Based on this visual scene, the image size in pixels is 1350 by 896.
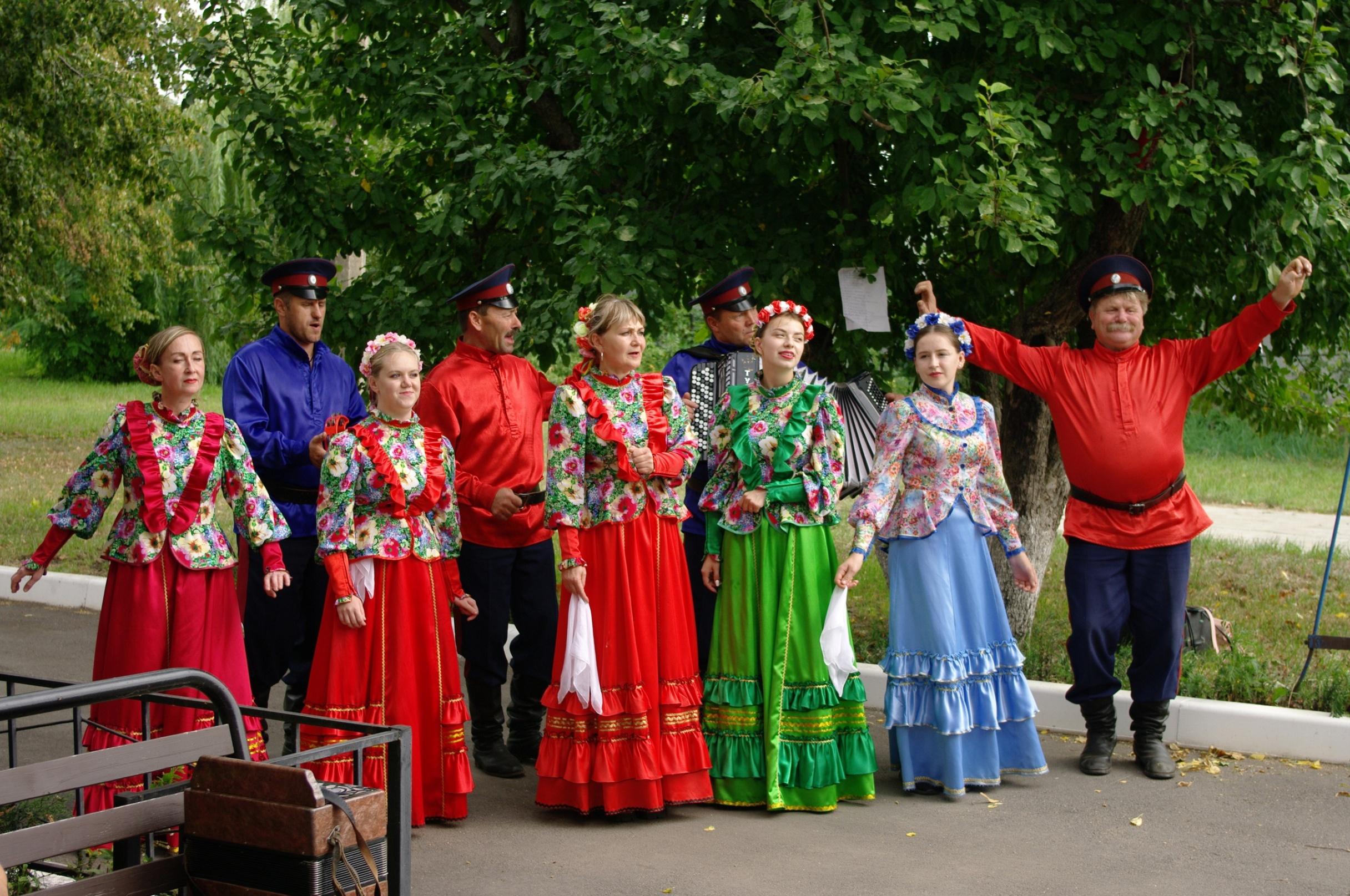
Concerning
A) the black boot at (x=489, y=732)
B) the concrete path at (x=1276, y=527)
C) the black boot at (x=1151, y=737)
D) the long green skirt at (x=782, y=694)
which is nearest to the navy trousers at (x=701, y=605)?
the long green skirt at (x=782, y=694)

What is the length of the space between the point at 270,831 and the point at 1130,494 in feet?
13.3

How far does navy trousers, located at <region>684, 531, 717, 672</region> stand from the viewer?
19.4 feet

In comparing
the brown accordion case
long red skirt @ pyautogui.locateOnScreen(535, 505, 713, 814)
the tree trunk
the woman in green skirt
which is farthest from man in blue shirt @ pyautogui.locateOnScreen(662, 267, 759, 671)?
the brown accordion case

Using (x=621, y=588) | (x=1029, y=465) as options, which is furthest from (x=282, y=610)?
(x=1029, y=465)

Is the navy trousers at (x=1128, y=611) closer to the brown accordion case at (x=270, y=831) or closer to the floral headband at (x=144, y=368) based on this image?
the brown accordion case at (x=270, y=831)

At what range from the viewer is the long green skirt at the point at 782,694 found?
5.43m

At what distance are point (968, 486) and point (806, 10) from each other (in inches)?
86.3

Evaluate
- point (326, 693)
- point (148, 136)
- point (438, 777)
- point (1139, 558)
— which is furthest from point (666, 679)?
point (148, 136)

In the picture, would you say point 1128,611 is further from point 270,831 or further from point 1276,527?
point 1276,527

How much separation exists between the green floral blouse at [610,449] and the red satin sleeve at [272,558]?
3.41 ft

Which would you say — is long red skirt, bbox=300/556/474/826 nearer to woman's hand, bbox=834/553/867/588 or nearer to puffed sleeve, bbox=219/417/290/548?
puffed sleeve, bbox=219/417/290/548

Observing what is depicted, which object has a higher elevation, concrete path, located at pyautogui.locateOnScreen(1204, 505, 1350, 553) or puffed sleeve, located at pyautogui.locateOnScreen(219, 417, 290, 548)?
puffed sleeve, located at pyautogui.locateOnScreen(219, 417, 290, 548)

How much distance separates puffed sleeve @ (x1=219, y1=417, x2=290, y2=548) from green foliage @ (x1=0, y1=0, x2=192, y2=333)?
895cm

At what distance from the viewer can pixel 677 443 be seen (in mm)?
5543
